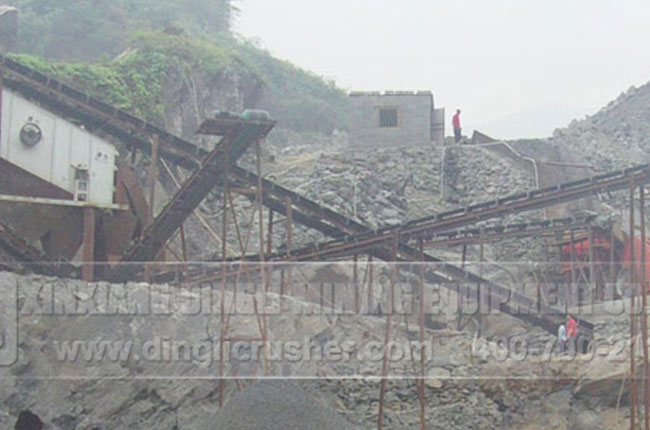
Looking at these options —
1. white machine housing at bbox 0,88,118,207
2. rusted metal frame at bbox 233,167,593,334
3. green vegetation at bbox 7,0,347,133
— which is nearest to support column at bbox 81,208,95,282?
white machine housing at bbox 0,88,118,207

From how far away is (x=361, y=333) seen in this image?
10867mm

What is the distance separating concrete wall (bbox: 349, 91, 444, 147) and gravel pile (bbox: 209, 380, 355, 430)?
1497 cm

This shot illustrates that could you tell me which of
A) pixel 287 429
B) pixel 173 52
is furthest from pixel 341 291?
pixel 173 52

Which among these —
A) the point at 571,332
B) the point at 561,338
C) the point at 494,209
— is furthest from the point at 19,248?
the point at 571,332

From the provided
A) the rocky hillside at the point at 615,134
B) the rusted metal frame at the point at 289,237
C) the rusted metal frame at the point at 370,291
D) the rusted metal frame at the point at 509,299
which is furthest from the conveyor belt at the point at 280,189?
the rocky hillside at the point at 615,134

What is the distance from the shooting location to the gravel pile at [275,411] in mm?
9375

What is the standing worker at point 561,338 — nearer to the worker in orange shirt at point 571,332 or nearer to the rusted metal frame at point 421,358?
the worker in orange shirt at point 571,332

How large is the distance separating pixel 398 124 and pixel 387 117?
1.22 feet

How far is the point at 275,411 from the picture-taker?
375 inches

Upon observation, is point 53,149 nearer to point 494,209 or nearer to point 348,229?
point 348,229

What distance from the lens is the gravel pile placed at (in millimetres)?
9375

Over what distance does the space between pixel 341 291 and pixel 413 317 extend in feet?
3.26

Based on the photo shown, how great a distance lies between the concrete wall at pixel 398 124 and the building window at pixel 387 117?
0.29 feet

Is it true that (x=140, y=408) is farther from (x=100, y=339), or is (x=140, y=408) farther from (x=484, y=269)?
(x=484, y=269)
